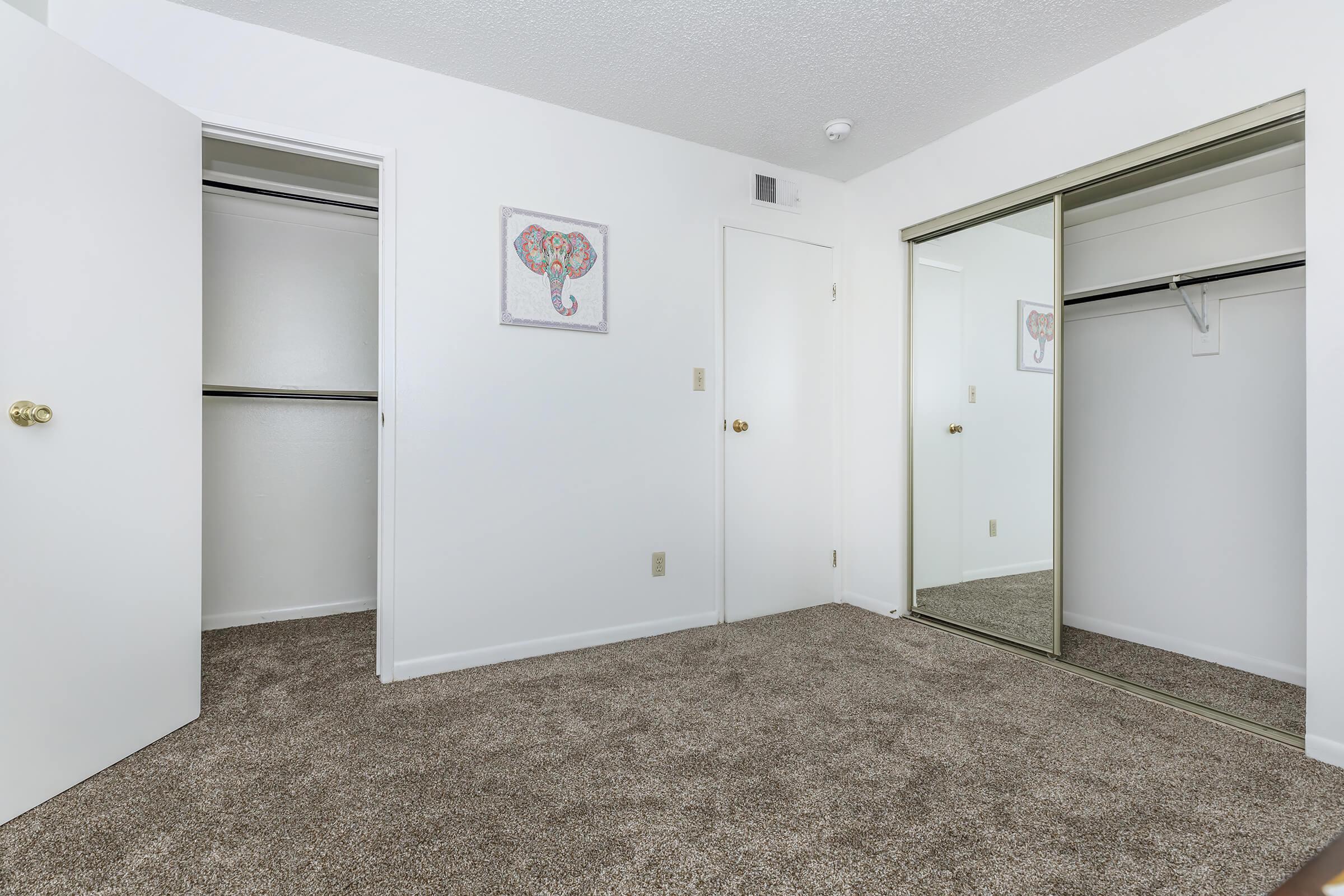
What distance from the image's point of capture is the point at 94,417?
1.76 m

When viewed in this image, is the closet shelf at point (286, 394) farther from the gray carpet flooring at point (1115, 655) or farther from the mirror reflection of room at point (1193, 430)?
the mirror reflection of room at point (1193, 430)

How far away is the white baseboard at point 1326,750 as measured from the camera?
184 cm

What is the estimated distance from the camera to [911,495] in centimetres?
335

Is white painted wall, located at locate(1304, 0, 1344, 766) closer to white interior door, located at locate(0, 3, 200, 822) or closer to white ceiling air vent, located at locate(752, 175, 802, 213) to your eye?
white ceiling air vent, located at locate(752, 175, 802, 213)

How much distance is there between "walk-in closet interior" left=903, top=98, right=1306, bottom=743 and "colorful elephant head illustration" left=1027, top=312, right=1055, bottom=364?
0.03 feet

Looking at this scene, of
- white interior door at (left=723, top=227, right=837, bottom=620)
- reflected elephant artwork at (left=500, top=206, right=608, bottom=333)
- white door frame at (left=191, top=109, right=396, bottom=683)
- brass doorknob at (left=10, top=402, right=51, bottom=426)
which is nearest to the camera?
brass doorknob at (left=10, top=402, right=51, bottom=426)

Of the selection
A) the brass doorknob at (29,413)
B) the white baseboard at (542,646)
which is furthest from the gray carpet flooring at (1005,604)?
the brass doorknob at (29,413)

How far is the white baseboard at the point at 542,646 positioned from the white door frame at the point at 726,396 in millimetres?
220

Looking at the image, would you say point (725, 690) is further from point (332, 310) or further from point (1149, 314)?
point (332, 310)

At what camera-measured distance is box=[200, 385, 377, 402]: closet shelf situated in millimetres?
3016

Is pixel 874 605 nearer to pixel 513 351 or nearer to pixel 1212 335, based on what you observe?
pixel 1212 335

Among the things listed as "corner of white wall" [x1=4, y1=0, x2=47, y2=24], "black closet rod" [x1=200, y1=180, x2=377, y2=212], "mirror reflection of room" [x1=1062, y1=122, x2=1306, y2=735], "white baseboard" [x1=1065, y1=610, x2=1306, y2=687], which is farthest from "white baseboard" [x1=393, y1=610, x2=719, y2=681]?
"corner of white wall" [x1=4, y1=0, x2=47, y2=24]

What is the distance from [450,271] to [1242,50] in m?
2.93

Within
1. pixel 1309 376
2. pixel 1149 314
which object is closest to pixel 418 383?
pixel 1309 376
